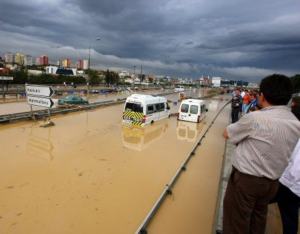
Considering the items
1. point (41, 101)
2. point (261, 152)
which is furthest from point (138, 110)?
point (261, 152)

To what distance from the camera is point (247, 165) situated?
2742mm

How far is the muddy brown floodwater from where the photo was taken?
227 inches

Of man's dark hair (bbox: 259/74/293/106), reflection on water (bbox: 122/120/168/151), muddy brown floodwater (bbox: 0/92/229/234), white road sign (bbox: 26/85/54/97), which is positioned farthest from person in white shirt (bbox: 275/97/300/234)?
white road sign (bbox: 26/85/54/97)

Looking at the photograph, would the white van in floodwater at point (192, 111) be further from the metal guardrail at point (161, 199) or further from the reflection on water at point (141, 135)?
the metal guardrail at point (161, 199)

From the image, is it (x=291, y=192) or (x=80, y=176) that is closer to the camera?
(x=291, y=192)

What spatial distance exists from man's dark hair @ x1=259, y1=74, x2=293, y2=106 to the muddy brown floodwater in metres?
4.34

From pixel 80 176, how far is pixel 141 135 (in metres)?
7.62

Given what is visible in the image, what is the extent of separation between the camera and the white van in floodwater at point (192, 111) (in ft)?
69.9

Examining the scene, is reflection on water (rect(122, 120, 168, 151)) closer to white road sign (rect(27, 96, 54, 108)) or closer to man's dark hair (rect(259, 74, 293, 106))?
white road sign (rect(27, 96, 54, 108))

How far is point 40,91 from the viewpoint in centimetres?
1558

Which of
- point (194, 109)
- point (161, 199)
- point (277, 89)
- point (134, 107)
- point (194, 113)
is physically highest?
point (277, 89)

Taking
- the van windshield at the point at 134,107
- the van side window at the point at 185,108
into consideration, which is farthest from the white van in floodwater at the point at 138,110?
the van side window at the point at 185,108

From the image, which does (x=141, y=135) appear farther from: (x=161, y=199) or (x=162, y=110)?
(x=161, y=199)

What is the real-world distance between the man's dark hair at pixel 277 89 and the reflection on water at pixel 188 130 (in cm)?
1298
